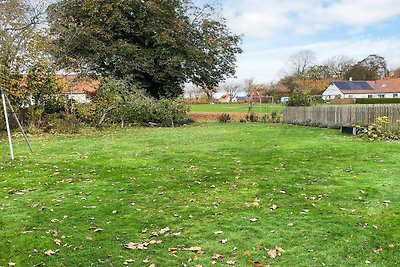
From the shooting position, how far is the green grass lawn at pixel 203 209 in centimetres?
420

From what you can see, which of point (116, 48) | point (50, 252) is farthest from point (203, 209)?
point (116, 48)

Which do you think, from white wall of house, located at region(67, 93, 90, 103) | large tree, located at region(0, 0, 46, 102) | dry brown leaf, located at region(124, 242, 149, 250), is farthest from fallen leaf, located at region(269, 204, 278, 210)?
white wall of house, located at region(67, 93, 90, 103)

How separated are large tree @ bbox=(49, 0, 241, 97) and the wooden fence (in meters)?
6.97

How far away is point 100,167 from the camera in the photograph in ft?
29.6

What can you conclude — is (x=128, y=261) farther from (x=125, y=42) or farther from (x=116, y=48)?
(x=125, y=42)

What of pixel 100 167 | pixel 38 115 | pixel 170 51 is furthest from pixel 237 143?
pixel 170 51

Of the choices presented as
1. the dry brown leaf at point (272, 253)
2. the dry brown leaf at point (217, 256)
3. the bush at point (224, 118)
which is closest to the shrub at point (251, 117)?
the bush at point (224, 118)

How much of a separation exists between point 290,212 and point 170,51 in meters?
19.5

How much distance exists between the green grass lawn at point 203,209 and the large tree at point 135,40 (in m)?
12.7

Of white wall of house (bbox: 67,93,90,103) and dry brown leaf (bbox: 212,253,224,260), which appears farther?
white wall of house (bbox: 67,93,90,103)

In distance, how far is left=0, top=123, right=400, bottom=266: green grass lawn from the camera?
13.8ft

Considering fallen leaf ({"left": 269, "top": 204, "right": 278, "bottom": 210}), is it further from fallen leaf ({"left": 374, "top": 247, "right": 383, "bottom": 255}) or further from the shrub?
the shrub

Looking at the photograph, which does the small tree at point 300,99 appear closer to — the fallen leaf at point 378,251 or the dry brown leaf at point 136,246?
the fallen leaf at point 378,251

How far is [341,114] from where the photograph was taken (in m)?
18.3
